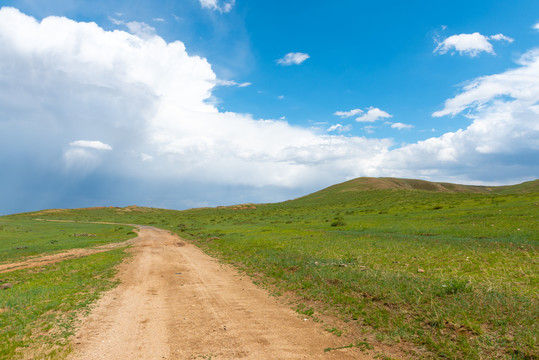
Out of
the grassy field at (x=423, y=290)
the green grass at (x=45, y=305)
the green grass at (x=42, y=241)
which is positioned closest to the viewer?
the grassy field at (x=423, y=290)

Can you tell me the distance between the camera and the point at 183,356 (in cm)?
773

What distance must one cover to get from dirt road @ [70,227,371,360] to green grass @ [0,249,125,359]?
67 centimetres

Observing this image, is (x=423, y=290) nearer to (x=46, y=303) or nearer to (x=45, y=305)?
(x=45, y=305)

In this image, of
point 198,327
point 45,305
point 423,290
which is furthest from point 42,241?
point 423,290

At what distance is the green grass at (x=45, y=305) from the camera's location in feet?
27.5

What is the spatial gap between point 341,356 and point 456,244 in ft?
66.0

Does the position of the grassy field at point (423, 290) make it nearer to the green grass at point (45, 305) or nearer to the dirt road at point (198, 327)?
the dirt road at point (198, 327)

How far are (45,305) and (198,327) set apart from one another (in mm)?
7447

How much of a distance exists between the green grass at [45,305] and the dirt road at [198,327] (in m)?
0.67

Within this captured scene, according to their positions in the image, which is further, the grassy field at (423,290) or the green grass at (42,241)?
the green grass at (42,241)

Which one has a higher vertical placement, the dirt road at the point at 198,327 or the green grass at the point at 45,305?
the green grass at the point at 45,305

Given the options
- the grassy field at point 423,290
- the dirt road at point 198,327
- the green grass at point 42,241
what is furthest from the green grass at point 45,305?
the green grass at point 42,241

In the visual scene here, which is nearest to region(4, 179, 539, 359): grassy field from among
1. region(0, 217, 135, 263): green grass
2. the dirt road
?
the dirt road

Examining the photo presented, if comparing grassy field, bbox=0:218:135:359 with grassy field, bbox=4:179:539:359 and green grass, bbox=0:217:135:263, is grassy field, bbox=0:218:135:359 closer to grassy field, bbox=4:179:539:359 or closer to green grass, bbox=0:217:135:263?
grassy field, bbox=4:179:539:359
